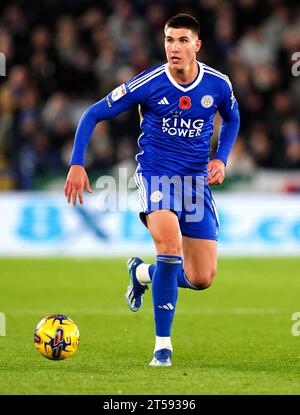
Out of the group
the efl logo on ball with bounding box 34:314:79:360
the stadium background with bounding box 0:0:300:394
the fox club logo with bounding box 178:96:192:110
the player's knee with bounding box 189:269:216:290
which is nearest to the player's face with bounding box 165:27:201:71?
the fox club logo with bounding box 178:96:192:110

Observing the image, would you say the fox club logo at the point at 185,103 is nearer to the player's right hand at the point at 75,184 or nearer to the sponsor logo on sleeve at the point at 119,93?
the sponsor logo on sleeve at the point at 119,93

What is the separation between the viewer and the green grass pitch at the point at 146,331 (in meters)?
5.95

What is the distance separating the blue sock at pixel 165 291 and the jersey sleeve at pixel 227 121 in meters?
0.97

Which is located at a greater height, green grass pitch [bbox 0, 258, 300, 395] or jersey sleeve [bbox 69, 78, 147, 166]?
jersey sleeve [bbox 69, 78, 147, 166]

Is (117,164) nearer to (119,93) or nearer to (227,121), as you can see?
(227,121)

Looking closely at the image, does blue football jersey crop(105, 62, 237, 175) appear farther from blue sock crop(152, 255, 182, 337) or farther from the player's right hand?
blue sock crop(152, 255, 182, 337)

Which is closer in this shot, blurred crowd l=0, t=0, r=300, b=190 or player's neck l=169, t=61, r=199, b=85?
player's neck l=169, t=61, r=199, b=85

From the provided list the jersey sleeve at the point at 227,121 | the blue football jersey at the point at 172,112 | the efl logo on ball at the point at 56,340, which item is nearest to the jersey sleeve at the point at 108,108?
the blue football jersey at the point at 172,112

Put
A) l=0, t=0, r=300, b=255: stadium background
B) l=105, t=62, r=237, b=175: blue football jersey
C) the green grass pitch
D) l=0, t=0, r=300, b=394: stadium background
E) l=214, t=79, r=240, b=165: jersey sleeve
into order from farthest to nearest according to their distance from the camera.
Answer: l=0, t=0, r=300, b=255: stadium background → l=0, t=0, r=300, b=394: stadium background → l=214, t=79, r=240, b=165: jersey sleeve → l=105, t=62, r=237, b=175: blue football jersey → the green grass pitch

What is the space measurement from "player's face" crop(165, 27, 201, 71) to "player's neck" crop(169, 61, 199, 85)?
0.23 feet

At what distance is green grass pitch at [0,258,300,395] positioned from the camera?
19.5 feet

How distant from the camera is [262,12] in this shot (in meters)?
18.1

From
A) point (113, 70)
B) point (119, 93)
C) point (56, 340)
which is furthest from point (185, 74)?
point (113, 70)
